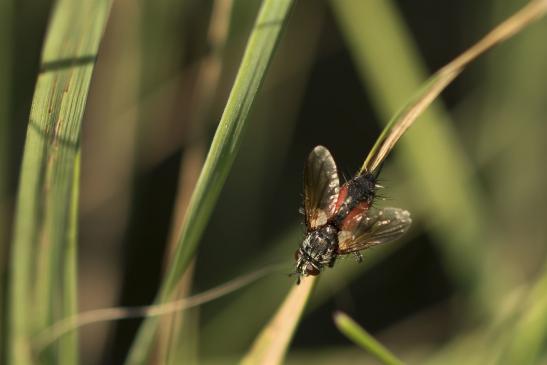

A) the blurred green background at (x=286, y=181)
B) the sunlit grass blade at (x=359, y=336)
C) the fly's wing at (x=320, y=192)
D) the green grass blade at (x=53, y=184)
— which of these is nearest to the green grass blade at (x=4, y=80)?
the blurred green background at (x=286, y=181)

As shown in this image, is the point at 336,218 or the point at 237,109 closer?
the point at 237,109

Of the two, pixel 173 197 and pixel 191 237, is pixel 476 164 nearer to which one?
pixel 173 197

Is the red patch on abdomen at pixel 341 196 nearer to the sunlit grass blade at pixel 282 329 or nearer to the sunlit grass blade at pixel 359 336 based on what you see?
the sunlit grass blade at pixel 282 329

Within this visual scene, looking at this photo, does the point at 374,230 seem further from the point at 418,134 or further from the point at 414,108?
the point at 414,108

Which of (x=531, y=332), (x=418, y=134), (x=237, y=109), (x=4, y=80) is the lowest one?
(x=531, y=332)

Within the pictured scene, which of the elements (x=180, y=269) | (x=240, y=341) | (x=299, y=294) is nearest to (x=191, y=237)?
(x=180, y=269)

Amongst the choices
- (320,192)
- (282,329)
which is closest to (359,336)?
(282,329)

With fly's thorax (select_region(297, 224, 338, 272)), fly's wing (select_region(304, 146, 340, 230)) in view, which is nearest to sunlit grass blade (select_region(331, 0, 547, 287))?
fly's wing (select_region(304, 146, 340, 230))
